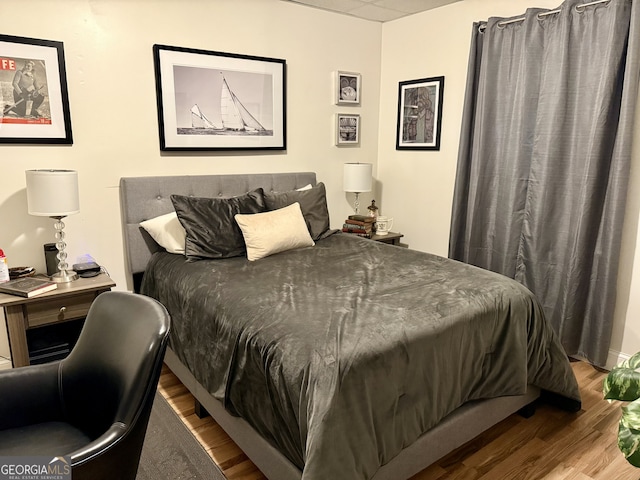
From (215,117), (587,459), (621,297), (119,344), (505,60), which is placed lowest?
(587,459)

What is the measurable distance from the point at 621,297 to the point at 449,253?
3.97ft

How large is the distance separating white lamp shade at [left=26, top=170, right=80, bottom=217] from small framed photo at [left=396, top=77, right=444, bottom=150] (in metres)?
2.73

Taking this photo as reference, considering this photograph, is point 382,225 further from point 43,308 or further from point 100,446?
point 100,446

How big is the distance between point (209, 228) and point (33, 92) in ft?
4.16

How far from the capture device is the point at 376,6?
11.9ft

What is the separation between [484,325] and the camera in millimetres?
1993

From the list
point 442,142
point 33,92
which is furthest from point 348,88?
point 33,92

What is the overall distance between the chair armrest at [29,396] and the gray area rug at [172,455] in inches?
21.8

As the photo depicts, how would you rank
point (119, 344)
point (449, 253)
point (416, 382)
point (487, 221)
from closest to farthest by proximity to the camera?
point (119, 344), point (416, 382), point (487, 221), point (449, 253)

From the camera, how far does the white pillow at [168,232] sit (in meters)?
2.90

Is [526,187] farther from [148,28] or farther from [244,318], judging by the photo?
[148,28]

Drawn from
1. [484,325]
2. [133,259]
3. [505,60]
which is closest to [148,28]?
[133,259]

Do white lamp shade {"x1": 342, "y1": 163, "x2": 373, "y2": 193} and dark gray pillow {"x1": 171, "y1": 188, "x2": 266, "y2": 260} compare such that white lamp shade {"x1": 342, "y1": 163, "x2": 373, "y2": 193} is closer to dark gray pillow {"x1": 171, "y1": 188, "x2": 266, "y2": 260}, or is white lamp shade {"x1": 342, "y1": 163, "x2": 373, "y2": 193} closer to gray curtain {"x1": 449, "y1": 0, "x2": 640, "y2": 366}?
gray curtain {"x1": 449, "y1": 0, "x2": 640, "y2": 366}

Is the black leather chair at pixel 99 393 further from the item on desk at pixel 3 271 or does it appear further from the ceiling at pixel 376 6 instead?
the ceiling at pixel 376 6
